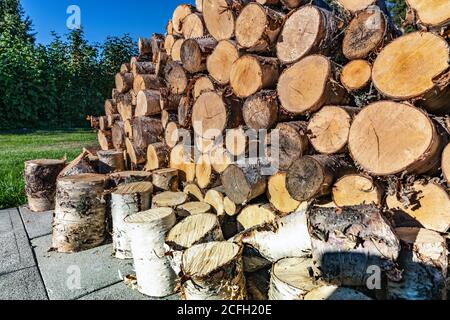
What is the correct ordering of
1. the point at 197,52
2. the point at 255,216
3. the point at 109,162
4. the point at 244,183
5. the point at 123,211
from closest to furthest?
the point at 244,183
the point at 255,216
the point at 123,211
the point at 197,52
the point at 109,162

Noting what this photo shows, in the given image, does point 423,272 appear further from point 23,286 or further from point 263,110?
point 23,286

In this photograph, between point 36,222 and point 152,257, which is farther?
point 36,222

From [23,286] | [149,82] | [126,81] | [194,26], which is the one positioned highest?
[194,26]

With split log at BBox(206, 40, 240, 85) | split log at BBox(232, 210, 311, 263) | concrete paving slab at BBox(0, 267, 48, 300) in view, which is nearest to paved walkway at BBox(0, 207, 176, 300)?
concrete paving slab at BBox(0, 267, 48, 300)

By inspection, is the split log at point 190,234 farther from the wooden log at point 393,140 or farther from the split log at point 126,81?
the split log at point 126,81

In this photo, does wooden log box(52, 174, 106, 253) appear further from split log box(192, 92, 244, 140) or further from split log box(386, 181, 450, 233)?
split log box(386, 181, 450, 233)

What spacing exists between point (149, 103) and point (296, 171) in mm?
2460

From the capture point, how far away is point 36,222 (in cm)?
363

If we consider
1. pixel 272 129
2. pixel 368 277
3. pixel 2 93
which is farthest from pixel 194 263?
pixel 2 93

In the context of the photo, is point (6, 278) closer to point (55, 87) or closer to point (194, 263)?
point (194, 263)

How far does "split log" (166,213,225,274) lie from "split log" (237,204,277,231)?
351 millimetres

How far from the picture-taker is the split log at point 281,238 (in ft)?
6.88

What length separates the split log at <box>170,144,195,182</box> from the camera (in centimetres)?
349

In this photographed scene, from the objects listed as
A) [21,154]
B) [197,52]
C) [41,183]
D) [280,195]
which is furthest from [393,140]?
[21,154]
